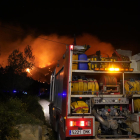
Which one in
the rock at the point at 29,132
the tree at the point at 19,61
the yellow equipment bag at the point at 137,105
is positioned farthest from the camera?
the tree at the point at 19,61

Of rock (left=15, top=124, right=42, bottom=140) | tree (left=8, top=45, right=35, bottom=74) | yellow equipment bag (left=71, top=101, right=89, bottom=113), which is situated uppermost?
tree (left=8, top=45, right=35, bottom=74)

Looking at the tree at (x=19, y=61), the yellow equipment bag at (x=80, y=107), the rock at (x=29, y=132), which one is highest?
the tree at (x=19, y=61)

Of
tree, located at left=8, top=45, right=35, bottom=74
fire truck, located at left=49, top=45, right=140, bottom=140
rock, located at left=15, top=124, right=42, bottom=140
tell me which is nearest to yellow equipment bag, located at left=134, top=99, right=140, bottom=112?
fire truck, located at left=49, top=45, right=140, bottom=140

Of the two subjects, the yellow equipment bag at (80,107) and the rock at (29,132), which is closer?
the yellow equipment bag at (80,107)

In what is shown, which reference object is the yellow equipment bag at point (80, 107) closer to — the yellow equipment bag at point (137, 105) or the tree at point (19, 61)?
the yellow equipment bag at point (137, 105)

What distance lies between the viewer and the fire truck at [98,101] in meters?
4.09

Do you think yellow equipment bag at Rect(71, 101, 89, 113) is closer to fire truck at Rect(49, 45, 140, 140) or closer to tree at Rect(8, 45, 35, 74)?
fire truck at Rect(49, 45, 140, 140)

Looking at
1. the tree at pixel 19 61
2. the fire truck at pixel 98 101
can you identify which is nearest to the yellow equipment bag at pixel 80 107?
the fire truck at pixel 98 101

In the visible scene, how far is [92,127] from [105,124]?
409 millimetres

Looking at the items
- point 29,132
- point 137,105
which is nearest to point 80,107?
point 137,105

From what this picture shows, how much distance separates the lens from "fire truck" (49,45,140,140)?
4.09 meters

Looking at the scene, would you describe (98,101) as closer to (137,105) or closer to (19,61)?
(137,105)

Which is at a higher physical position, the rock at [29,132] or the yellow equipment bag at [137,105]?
the yellow equipment bag at [137,105]

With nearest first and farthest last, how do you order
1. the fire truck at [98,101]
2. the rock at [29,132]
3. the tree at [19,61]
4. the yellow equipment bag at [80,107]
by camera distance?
the fire truck at [98,101] → the yellow equipment bag at [80,107] → the rock at [29,132] → the tree at [19,61]
